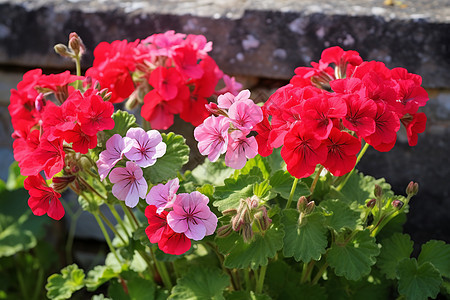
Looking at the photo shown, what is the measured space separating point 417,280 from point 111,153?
0.84m

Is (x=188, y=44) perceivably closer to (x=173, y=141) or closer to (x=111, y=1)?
(x=173, y=141)

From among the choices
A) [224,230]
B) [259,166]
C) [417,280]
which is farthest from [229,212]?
[417,280]

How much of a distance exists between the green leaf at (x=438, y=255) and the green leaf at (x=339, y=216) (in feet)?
0.91

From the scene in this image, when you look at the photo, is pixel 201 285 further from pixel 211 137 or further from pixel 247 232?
pixel 211 137

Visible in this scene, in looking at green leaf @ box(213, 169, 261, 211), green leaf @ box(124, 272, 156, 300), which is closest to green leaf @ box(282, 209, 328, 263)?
green leaf @ box(213, 169, 261, 211)

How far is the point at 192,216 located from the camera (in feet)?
3.79

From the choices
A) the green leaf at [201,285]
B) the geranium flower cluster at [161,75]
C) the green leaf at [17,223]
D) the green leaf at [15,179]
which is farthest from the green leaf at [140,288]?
the green leaf at [15,179]

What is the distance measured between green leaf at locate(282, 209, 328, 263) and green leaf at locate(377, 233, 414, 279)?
29cm

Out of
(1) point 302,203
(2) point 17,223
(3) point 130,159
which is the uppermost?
(3) point 130,159

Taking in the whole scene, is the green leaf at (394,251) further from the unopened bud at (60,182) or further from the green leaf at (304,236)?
the unopened bud at (60,182)

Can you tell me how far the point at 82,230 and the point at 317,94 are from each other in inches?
67.8

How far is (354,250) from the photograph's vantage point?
1.32 metres

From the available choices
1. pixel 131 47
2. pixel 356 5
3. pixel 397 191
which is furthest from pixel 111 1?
pixel 397 191

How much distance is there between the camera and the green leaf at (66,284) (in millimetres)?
1524
